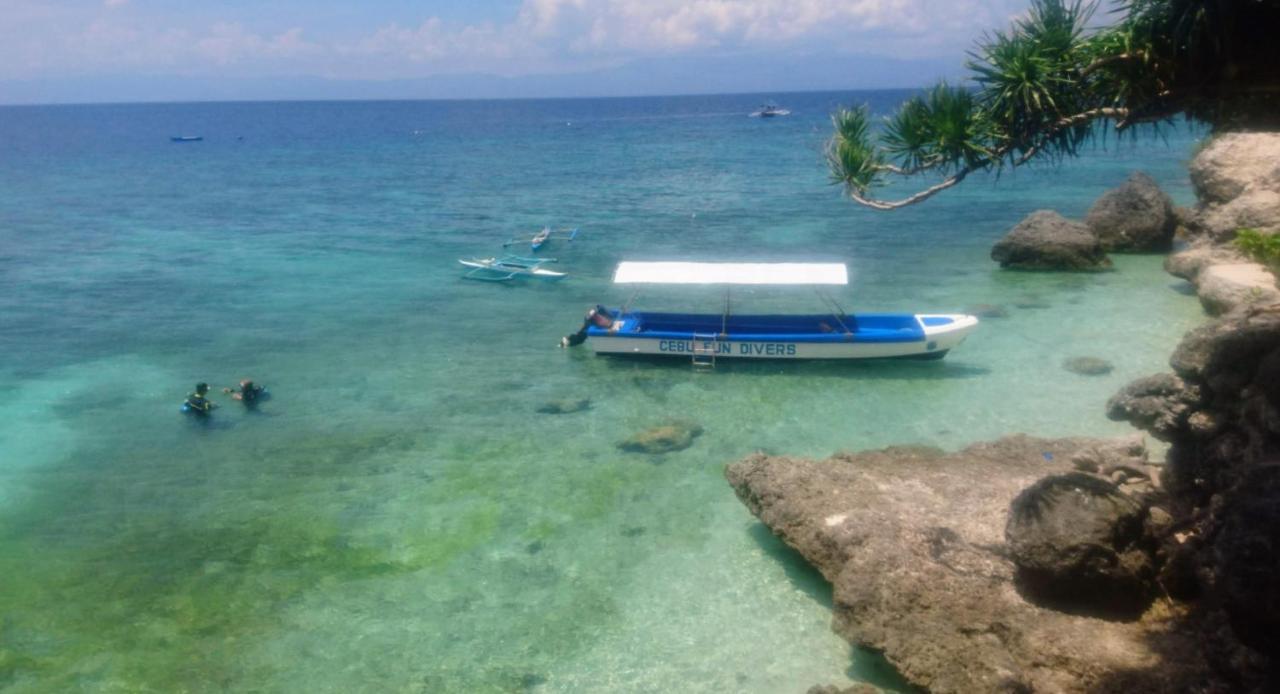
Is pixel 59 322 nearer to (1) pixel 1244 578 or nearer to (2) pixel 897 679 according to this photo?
(2) pixel 897 679

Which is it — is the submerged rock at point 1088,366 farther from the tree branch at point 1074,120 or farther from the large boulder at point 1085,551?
A: the tree branch at point 1074,120

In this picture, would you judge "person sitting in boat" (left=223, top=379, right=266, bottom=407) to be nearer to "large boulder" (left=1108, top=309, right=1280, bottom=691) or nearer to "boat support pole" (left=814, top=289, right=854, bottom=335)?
"boat support pole" (left=814, top=289, right=854, bottom=335)

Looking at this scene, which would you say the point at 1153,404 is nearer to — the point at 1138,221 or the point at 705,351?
the point at 705,351

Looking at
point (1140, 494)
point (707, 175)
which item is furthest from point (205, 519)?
point (707, 175)

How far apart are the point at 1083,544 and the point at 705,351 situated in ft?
44.1

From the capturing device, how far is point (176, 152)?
106 metres

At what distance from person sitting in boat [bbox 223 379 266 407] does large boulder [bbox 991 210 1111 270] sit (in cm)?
2599

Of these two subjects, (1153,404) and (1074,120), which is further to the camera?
(1153,404)

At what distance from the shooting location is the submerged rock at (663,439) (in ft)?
61.1

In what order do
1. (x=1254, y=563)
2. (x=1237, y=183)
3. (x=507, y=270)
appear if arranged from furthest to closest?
(x=507, y=270) → (x=1237, y=183) → (x=1254, y=563)

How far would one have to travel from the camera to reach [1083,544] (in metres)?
10.1

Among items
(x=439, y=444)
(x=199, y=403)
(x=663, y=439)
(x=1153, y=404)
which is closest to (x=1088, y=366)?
A: (x=1153, y=404)

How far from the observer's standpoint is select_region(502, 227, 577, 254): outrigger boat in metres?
40.6

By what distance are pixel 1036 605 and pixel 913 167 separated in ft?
18.7
